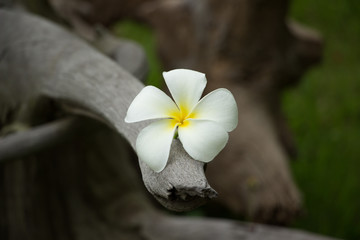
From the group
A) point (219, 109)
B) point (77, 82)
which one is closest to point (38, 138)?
point (77, 82)

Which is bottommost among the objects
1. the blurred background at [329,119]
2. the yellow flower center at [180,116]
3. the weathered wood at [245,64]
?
the blurred background at [329,119]

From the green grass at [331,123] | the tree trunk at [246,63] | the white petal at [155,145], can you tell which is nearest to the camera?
the white petal at [155,145]

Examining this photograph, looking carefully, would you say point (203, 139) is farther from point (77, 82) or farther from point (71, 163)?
point (71, 163)

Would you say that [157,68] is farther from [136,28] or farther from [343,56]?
[343,56]

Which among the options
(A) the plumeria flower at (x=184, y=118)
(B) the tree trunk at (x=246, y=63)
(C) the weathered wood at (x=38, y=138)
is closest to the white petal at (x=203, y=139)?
(A) the plumeria flower at (x=184, y=118)

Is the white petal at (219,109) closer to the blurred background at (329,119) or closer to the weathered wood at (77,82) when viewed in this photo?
the weathered wood at (77,82)

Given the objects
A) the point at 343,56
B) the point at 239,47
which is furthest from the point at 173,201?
the point at 343,56
